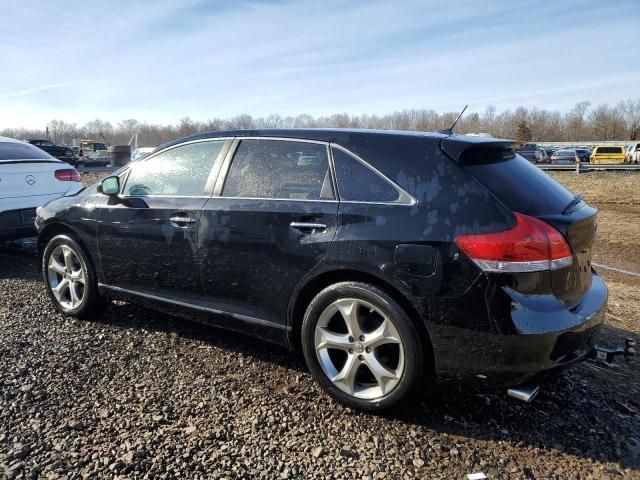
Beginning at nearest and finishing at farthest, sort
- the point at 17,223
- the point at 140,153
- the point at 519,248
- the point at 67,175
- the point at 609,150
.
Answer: the point at 519,248 < the point at 17,223 < the point at 67,175 < the point at 140,153 < the point at 609,150

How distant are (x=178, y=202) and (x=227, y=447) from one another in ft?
5.97

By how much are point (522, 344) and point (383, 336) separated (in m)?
0.72

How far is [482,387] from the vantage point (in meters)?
2.70

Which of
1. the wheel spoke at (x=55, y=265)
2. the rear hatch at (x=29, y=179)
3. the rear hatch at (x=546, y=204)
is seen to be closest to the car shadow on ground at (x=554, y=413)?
the rear hatch at (x=546, y=204)

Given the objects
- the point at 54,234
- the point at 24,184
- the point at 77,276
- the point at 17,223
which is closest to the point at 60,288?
the point at 77,276

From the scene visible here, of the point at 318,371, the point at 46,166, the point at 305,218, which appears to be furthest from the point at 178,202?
the point at 46,166

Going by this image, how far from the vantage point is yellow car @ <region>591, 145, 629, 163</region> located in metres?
42.4

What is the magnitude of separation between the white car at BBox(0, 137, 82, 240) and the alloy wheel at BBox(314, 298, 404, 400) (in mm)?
4175

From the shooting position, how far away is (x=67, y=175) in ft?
22.7

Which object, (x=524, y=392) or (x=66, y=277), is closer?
(x=524, y=392)

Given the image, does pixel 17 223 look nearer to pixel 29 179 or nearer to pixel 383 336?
pixel 29 179

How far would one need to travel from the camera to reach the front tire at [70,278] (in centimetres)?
431

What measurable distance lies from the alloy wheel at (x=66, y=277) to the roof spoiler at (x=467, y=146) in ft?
10.3

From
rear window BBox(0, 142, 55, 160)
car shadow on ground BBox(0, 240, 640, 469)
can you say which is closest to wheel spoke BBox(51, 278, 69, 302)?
car shadow on ground BBox(0, 240, 640, 469)
